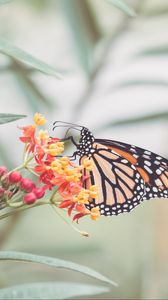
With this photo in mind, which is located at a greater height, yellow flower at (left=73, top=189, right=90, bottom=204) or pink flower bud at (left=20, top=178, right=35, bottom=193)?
pink flower bud at (left=20, top=178, right=35, bottom=193)

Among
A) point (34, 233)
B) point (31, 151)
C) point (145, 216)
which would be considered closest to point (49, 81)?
point (34, 233)

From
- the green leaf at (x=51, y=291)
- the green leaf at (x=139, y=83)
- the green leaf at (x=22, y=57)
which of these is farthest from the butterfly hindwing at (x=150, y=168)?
the green leaf at (x=51, y=291)

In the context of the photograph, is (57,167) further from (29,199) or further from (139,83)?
(139,83)

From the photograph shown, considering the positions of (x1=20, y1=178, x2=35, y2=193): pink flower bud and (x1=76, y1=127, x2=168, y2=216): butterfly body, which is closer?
(x1=20, y1=178, x2=35, y2=193): pink flower bud

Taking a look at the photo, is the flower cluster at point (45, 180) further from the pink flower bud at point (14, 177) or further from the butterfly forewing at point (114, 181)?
the butterfly forewing at point (114, 181)

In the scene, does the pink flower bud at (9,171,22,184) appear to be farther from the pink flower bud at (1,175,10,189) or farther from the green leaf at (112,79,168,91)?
the green leaf at (112,79,168,91)

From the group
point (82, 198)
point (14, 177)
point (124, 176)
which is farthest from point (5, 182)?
point (124, 176)

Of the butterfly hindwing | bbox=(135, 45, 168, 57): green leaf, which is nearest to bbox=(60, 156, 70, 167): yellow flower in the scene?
the butterfly hindwing
